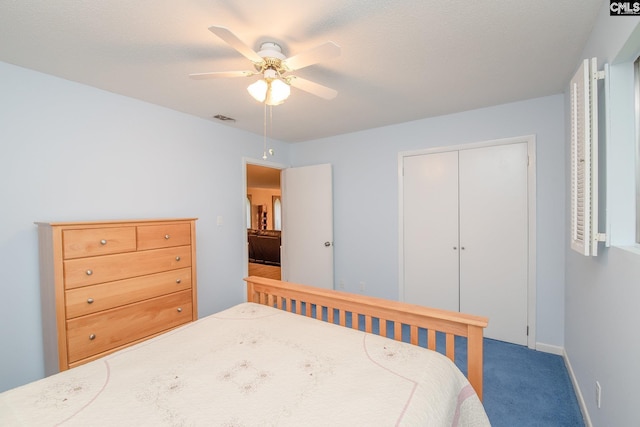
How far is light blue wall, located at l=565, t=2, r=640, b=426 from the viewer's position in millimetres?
1089

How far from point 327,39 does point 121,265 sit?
2072 millimetres

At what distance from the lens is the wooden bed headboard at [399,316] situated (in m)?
1.36

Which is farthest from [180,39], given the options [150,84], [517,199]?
[517,199]

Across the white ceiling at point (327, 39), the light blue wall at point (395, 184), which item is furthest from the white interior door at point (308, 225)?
the white ceiling at point (327, 39)

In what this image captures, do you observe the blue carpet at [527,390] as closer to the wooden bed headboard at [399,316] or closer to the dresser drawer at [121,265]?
the wooden bed headboard at [399,316]

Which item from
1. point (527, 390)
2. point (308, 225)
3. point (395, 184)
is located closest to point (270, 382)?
point (527, 390)

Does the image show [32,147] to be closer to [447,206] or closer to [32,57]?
[32,57]

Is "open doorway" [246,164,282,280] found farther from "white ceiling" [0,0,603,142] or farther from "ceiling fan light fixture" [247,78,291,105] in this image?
"ceiling fan light fixture" [247,78,291,105]

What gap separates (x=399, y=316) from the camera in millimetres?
1597

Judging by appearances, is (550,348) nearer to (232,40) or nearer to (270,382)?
(270,382)

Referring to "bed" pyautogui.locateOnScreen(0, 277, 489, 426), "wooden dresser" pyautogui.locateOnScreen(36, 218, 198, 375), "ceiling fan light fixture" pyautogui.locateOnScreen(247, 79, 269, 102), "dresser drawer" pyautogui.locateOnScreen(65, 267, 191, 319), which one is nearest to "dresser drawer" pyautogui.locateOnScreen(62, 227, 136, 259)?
"wooden dresser" pyautogui.locateOnScreen(36, 218, 198, 375)

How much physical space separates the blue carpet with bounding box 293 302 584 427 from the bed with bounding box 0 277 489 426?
2.59 ft

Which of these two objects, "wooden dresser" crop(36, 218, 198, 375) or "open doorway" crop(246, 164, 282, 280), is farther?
"open doorway" crop(246, 164, 282, 280)

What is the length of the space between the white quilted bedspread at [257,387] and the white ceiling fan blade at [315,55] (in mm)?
1416
